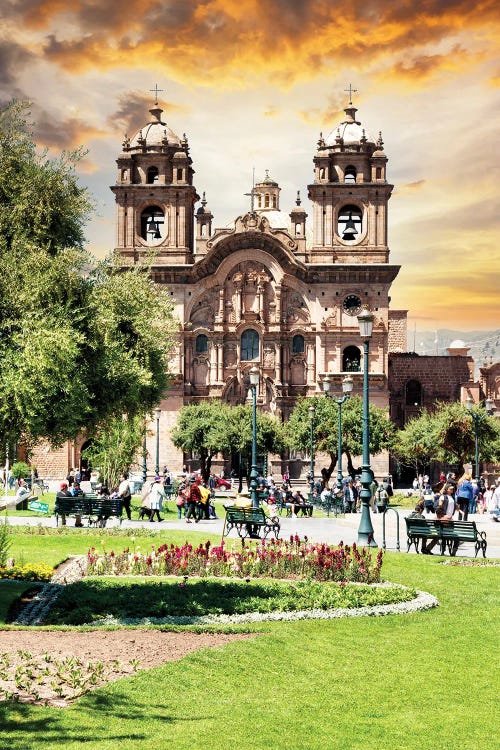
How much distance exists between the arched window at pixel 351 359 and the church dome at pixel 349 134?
13396 millimetres

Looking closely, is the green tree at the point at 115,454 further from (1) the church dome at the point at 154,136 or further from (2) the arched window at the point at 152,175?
(1) the church dome at the point at 154,136

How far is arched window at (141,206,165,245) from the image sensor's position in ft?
202

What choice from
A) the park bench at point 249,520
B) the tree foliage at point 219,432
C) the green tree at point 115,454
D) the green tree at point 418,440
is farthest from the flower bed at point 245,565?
the tree foliage at point 219,432

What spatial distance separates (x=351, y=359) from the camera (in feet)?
196

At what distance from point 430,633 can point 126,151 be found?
2140 inches

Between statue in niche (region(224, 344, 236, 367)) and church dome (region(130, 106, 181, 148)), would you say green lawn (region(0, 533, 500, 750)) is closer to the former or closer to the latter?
statue in niche (region(224, 344, 236, 367))

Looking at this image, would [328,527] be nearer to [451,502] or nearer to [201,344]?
[451,502]

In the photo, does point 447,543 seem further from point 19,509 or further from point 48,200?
point 19,509

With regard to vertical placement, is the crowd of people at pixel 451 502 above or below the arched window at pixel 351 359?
below

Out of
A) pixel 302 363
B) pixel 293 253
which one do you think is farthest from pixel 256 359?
pixel 293 253

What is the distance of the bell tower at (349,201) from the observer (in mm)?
59531

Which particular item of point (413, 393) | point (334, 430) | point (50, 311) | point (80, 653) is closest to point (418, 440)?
point (334, 430)

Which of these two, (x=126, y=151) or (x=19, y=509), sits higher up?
(x=126, y=151)

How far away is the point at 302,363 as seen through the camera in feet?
198
